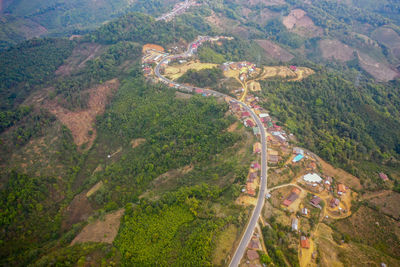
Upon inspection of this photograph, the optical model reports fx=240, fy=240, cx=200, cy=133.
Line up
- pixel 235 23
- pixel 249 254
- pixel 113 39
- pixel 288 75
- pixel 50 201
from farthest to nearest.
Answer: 1. pixel 235 23
2. pixel 113 39
3. pixel 288 75
4. pixel 50 201
5. pixel 249 254

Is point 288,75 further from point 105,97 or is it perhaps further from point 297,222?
point 105,97

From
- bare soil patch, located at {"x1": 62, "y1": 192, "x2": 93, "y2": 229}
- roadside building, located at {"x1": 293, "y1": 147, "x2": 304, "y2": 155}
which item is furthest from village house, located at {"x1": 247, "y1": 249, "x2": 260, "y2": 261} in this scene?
bare soil patch, located at {"x1": 62, "y1": 192, "x2": 93, "y2": 229}

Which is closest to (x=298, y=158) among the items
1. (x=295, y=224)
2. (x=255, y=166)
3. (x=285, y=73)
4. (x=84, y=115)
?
(x=255, y=166)

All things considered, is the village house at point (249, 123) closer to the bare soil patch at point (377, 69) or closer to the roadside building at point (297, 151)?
the roadside building at point (297, 151)

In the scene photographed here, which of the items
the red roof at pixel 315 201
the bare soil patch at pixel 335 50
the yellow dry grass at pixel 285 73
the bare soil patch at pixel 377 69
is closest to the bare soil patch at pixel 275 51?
the bare soil patch at pixel 335 50

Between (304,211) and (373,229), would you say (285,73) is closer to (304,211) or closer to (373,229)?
(304,211)

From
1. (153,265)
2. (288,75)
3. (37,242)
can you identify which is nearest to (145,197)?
(153,265)

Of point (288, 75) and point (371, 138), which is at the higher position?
point (288, 75)
